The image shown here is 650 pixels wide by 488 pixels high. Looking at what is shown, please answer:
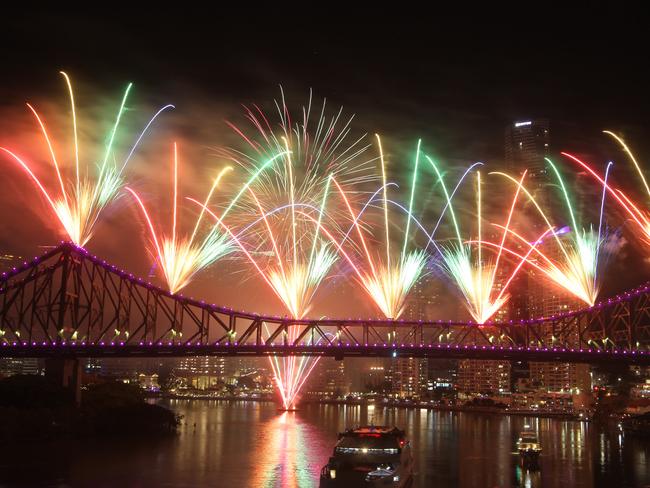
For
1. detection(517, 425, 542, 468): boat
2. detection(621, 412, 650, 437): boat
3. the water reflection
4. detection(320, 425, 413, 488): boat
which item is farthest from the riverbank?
detection(621, 412, 650, 437): boat

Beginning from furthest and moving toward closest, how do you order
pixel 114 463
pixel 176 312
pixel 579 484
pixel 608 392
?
pixel 608 392
pixel 176 312
pixel 114 463
pixel 579 484

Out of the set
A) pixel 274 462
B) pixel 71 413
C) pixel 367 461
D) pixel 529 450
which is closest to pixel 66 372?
pixel 71 413

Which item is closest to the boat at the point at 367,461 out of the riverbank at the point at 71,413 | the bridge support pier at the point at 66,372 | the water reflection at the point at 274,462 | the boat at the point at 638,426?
the water reflection at the point at 274,462

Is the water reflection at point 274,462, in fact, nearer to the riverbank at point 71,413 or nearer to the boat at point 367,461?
the riverbank at point 71,413

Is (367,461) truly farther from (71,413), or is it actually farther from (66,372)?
(66,372)

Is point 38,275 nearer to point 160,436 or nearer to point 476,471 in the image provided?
point 160,436

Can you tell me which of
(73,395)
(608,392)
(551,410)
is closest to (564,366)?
(551,410)

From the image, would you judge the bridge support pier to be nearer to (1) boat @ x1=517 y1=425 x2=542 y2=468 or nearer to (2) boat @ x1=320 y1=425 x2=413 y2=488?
(1) boat @ x1=517 y1=425 x2=542 y2=468
